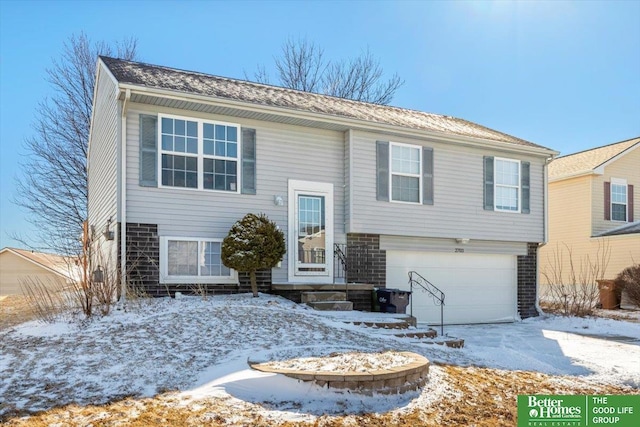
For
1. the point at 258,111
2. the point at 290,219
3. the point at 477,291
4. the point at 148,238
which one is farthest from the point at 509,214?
the point at 148,238

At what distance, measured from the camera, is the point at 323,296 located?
10.5m

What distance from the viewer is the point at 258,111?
10.8 meters

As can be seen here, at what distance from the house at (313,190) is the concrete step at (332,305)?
583mm

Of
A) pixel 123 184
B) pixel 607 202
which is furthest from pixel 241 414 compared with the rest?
pixel 607 202

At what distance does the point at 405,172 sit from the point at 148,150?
582cm

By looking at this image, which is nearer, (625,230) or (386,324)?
(386,324)

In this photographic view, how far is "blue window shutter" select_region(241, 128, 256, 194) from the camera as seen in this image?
1089 centimetres

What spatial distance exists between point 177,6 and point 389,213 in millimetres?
6178

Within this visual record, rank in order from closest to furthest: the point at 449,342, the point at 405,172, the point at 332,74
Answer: the point at 449,342 < the point at 405,172 < the point at 332,74

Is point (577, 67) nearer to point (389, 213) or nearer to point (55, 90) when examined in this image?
point (389, 213)

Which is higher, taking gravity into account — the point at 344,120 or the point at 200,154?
the point at 344,120

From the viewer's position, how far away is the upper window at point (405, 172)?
491 inches

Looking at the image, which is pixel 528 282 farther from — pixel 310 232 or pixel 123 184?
pixel 123 184

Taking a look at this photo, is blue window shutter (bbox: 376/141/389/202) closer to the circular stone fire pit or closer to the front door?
the front door
